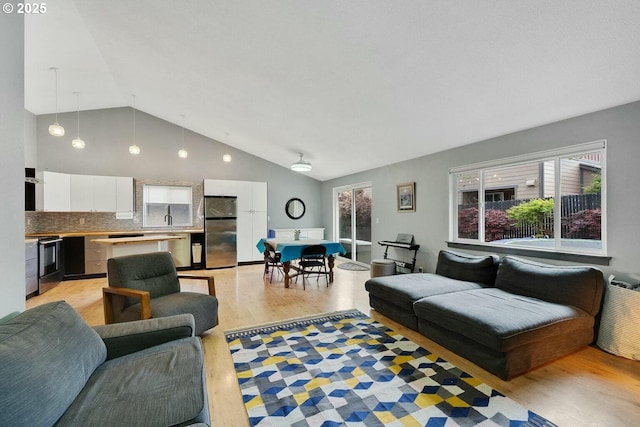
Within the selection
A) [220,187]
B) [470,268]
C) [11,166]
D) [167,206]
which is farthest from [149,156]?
[470,268]

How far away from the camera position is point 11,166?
63.1 inches

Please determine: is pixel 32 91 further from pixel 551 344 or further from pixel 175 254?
pixel 551 344

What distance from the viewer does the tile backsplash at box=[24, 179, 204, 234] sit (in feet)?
17.8

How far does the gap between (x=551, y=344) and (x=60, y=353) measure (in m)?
3.30

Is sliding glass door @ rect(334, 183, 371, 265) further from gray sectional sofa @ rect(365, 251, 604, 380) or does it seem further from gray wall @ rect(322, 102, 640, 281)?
gray sectional sofa @ rect(365, 251, 604, 380)

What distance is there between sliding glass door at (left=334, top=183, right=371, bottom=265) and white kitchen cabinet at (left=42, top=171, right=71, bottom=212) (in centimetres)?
579

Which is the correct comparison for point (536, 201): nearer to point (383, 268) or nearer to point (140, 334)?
point (383, 268)

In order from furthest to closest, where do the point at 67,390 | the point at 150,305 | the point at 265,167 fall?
the point at 265,167
the point at 150,305
the point at 67,390

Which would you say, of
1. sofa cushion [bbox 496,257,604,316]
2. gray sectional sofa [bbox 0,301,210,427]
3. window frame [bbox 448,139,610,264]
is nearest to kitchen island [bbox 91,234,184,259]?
gray sectional sofa [bbox 0,301,210,427]

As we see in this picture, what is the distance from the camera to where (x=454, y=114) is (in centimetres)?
339

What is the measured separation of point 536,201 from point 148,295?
437cm

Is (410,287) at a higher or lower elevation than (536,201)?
lower

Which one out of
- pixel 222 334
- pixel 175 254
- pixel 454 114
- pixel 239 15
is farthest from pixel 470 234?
pixel 175 254

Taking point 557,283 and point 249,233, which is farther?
point 249,233
